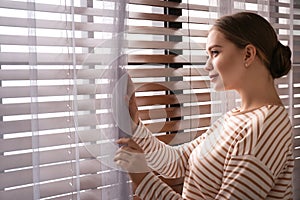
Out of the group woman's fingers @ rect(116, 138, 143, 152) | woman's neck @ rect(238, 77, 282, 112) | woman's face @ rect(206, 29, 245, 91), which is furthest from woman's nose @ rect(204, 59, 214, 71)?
woman's fingers @ rect(116, 138, 143, 152)

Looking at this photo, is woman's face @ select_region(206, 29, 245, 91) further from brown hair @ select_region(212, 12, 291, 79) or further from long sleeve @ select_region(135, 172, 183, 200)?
long sleeve @ select_region(135, 172, 183, 200)

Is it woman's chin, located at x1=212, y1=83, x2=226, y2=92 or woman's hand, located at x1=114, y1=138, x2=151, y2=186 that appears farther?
woman's chin, located at x1=212, y1=83, x2=226, y2=92

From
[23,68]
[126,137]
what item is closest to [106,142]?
[126,137]

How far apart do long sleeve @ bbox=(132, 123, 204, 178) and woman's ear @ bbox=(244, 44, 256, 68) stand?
0.77 feet

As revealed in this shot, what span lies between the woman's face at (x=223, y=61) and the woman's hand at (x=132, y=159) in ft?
0.80

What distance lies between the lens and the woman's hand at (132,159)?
2.84 feet

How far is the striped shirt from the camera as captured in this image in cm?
87

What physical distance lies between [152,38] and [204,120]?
0.26 metres

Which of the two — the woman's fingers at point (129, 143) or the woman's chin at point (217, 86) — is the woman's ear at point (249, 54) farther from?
the woman's fingers at point (129, 143)

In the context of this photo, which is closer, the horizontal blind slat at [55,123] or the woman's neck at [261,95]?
the horizontal blind slat at [55,123]

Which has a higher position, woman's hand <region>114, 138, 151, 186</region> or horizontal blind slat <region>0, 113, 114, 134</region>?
horizontal blind slat <region>0, 113, 114, 134</region>

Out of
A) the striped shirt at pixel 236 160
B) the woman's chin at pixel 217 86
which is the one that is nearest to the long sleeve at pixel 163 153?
the striped shirt at pixel 236 160

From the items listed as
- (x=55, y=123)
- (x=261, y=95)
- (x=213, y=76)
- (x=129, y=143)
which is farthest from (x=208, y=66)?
(x=55, y=123)

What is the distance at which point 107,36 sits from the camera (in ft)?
3.53
